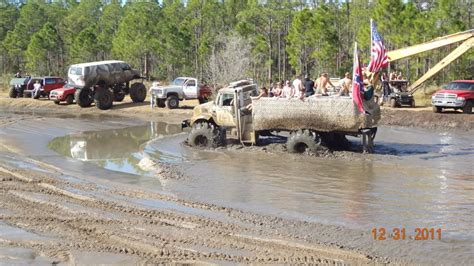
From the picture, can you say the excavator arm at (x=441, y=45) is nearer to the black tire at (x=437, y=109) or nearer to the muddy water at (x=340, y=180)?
the black tire at (x=437, y=109)

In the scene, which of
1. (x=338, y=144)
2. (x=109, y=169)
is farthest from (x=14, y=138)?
(x=338, y=144)

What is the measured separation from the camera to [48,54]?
6288 cm

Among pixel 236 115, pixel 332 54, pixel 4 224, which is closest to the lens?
pixel 4 224

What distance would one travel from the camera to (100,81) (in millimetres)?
32625

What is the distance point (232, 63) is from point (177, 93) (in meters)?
8.90

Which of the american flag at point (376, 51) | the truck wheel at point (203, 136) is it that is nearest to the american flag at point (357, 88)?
the american flag at point (376, 51)

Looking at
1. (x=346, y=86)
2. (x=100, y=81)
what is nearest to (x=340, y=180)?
(x=346, y=86)

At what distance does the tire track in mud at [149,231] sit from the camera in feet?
25.5

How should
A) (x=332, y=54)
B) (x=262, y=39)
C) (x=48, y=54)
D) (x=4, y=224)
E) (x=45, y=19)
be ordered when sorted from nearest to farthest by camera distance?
(x=4, y=224)
(x=332, y=54)
(x=262, y=39)
(x=48, y=54)
(x=45, y=19)

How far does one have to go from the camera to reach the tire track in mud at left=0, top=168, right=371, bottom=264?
776cm

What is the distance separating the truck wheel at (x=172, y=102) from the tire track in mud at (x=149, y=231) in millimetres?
19813

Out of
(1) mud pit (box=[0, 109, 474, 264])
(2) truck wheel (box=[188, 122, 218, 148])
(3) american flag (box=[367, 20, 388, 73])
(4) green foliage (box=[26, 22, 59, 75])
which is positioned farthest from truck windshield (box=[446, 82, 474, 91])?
(4) green foliage (box=[26, 22, 59, 75])

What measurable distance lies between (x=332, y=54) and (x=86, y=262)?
3515cm

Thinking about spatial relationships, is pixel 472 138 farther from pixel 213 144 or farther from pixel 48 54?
pixel 48 54
